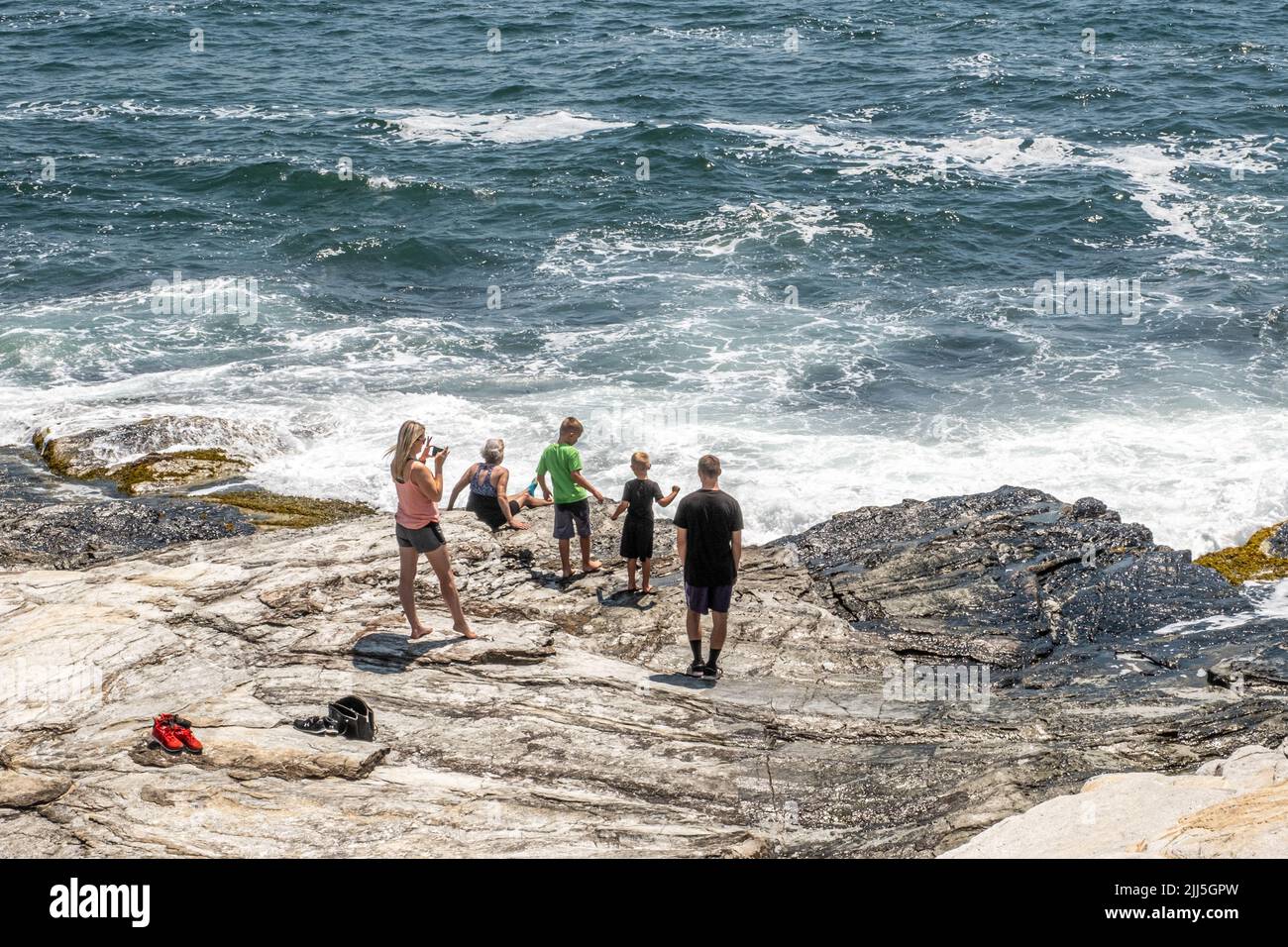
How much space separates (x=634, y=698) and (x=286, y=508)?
8.68 meters

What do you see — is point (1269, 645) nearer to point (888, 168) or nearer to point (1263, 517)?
point (1263, 517)

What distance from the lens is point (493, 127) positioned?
40.8m

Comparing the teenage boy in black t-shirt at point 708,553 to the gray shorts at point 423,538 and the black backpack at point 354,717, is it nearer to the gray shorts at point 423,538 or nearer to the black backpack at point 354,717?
the gray shorts at point 423,538

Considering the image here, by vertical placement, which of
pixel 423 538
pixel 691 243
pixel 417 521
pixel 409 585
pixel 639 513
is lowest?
pixel 409 585

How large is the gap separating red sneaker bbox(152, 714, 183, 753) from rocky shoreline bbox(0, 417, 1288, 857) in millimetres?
104

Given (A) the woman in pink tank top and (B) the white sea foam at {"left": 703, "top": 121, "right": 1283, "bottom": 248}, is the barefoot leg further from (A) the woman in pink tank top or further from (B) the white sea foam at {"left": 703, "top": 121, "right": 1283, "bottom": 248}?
(B) the white sea foam at {"left": 703, "top": 121, "right": 1283, "bottom": 248}

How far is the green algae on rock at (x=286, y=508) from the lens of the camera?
639 inches

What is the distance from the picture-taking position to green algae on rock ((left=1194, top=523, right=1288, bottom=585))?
594 inches

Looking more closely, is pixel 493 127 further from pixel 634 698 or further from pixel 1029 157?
pixel 634 698

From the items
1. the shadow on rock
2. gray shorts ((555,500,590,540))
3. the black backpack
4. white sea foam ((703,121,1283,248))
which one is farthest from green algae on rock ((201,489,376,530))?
white sea foam ((703,121,1283,248))

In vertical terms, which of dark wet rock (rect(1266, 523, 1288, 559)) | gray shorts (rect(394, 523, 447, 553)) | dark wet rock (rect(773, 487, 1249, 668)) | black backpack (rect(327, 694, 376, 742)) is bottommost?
dark wet rock (rect(1266, 523, 1288, 559))

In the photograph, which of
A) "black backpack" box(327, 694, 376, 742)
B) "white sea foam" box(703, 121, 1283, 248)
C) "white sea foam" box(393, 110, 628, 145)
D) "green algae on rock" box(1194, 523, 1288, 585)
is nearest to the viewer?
"black backpack" box(327, 694, 376, 742)

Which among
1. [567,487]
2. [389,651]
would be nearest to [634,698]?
[389,651]

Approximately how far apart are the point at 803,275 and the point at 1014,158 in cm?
1181
